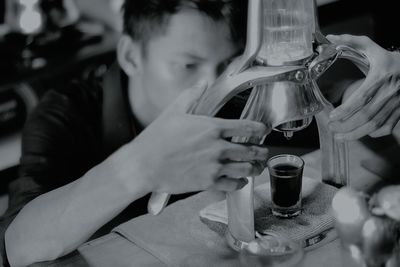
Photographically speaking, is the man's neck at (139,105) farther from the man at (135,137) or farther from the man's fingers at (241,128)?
the man's fingers at (241,128)

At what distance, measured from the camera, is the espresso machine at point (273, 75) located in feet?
2.64

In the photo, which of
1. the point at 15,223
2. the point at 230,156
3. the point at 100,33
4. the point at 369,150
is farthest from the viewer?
the point at 100,33

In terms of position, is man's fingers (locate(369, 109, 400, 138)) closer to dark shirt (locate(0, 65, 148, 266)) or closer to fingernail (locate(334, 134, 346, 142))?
fingernail (locate(334, 134, 346, 142))

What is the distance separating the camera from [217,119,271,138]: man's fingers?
826mm


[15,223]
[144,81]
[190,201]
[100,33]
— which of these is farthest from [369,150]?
[100,33]

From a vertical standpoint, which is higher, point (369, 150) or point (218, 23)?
point (218, 23)

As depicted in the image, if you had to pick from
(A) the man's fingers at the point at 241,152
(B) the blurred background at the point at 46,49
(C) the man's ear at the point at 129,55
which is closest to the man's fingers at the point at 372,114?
(A) the man's fingers at the point at 241,152

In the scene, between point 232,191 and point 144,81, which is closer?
point 232,191

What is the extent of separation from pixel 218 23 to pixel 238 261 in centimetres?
55

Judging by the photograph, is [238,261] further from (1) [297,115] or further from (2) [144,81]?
(2) [144,81]

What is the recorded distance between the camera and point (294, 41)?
0.85 metres

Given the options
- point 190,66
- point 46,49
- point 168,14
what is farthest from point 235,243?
point 46,49

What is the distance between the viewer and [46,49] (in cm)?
238

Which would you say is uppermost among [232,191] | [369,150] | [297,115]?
[297,115]
